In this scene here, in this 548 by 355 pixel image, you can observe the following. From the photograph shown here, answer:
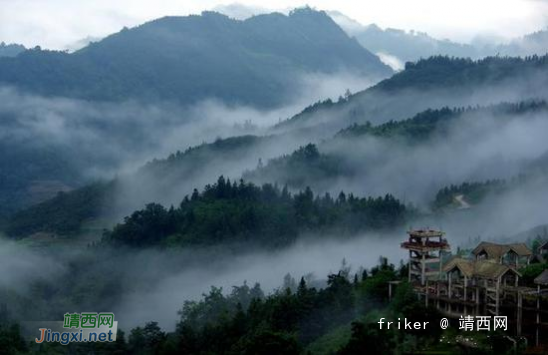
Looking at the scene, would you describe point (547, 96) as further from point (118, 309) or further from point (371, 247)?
point (118, 309)

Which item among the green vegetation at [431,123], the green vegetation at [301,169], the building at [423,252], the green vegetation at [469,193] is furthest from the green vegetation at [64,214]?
the building at [423,252]

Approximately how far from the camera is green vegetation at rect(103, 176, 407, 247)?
374 ft

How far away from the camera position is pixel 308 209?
4727 inches

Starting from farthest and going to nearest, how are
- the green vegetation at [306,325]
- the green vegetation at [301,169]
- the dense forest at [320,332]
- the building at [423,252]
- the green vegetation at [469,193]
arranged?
the green vegetation at [301,169]
the green vegetation at [469,193]
the building at [423,252]
the green vegetation at [306,325]
the dense forest at [320,332]

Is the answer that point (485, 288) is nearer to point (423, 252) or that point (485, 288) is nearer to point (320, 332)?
point (423, 252)

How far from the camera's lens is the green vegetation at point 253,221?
114 m

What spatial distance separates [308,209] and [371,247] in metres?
14.4

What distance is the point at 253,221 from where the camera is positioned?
381 ft

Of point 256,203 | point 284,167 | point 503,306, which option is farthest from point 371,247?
point 503,306

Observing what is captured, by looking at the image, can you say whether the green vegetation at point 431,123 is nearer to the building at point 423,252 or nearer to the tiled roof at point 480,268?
the building at point 423,252

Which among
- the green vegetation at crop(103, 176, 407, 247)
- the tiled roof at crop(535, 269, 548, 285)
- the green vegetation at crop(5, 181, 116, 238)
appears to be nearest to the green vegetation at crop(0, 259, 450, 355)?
the tiled roof at crop(535, 269, 548, 285)

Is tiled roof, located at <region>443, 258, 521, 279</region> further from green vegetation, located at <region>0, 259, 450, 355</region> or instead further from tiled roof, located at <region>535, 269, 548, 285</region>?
green vegetation, located at <region>0, 259, 450, 355</region>

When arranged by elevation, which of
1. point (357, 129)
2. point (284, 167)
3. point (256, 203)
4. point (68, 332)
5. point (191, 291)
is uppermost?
point (357, 129)

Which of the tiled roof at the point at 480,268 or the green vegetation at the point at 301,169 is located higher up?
the green vegetation at the point at 301,169
